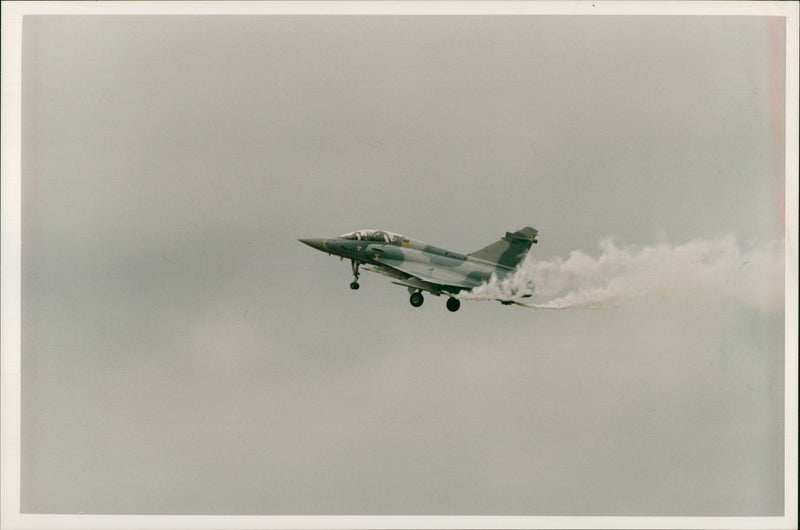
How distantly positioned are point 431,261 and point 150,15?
833 cm

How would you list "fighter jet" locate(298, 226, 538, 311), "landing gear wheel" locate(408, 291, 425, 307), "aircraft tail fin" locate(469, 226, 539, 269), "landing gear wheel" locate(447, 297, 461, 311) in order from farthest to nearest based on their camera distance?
"landing gear wheel" locate(408, 291, 425, 307) → "landing gear wheel" locate(447, 297, 461, 311) → "fighter jet" locate(298, 226, 538, 311) → "aircraft tail fin" locate(469, 226, 539, 269)

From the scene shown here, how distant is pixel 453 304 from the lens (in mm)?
20750

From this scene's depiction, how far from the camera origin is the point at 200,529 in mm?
18078

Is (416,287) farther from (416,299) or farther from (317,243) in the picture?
(317,243)

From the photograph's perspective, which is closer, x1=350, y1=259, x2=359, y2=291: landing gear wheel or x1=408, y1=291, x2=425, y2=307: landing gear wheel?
x1=408, y1=291, x2=425, y2=307: landing gear wheel

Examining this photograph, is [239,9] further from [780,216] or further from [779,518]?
[779,518]

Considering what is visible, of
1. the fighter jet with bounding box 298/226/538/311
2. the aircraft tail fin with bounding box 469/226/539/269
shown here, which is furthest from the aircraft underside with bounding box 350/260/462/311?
the aircraft tail fin with bounding box 469/226/539/269

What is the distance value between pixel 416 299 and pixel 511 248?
256cm

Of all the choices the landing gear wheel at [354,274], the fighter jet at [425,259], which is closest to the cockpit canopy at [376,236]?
the fighter jet at [425,259]

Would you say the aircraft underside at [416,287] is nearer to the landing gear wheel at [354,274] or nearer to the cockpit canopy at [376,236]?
the landing gear wheel at [354,274]

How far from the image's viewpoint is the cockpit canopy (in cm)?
2141

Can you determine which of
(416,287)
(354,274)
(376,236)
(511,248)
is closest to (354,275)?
(354,274)

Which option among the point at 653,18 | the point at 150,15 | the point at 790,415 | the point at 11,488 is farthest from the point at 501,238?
the point at 11,488

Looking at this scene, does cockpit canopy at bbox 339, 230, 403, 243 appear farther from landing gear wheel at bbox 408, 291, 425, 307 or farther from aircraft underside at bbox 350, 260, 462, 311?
landing gear wheel at bbox 408, 291, 425, 307
